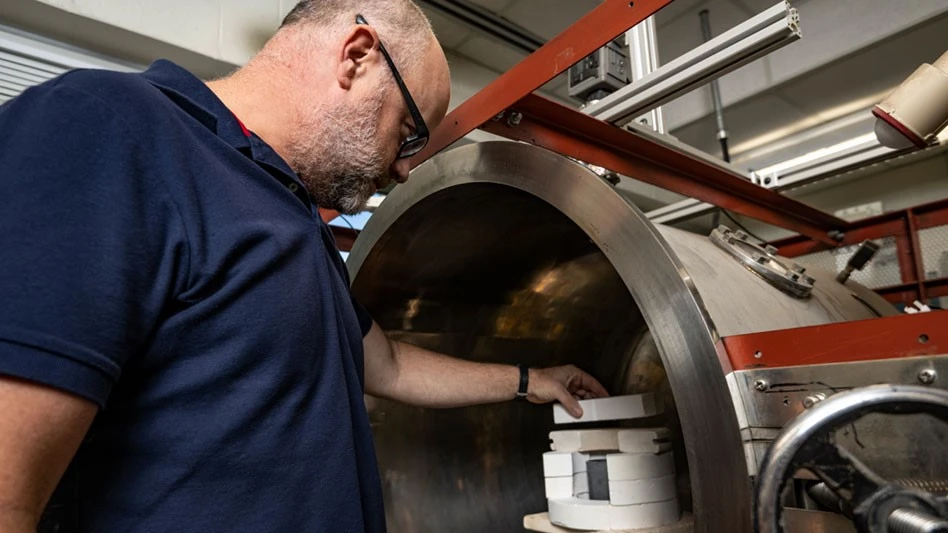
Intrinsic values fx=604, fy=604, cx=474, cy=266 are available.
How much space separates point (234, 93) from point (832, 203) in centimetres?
350

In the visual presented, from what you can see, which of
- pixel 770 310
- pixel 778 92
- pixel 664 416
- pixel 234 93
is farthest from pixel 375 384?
pixel 778 92

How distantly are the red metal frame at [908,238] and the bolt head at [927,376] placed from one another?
5.23 ft

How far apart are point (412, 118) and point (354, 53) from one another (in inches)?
4.9

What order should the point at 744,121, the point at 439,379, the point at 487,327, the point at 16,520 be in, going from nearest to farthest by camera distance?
the point at 16,520, the point at 439,379, the point at 487,327, the point at 744,121

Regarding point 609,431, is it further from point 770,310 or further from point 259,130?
point 259,130

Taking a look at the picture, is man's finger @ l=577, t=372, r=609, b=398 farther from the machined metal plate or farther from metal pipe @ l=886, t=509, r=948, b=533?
metal pipe @ l=886, t=509, r=948, b=533

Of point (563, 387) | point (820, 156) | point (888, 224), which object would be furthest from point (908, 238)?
point (563, 387)

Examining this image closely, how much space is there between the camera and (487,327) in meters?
1.44

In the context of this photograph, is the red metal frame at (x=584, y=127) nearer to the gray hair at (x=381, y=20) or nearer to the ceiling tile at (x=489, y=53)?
the gray hair at (x=381, y=20)

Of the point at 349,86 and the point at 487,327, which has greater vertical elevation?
the point at 349,86

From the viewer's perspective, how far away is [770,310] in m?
0.97

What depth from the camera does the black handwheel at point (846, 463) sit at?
0.51m

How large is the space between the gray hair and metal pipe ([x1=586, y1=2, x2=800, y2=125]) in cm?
37

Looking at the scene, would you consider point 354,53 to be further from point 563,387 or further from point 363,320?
point 563,387
